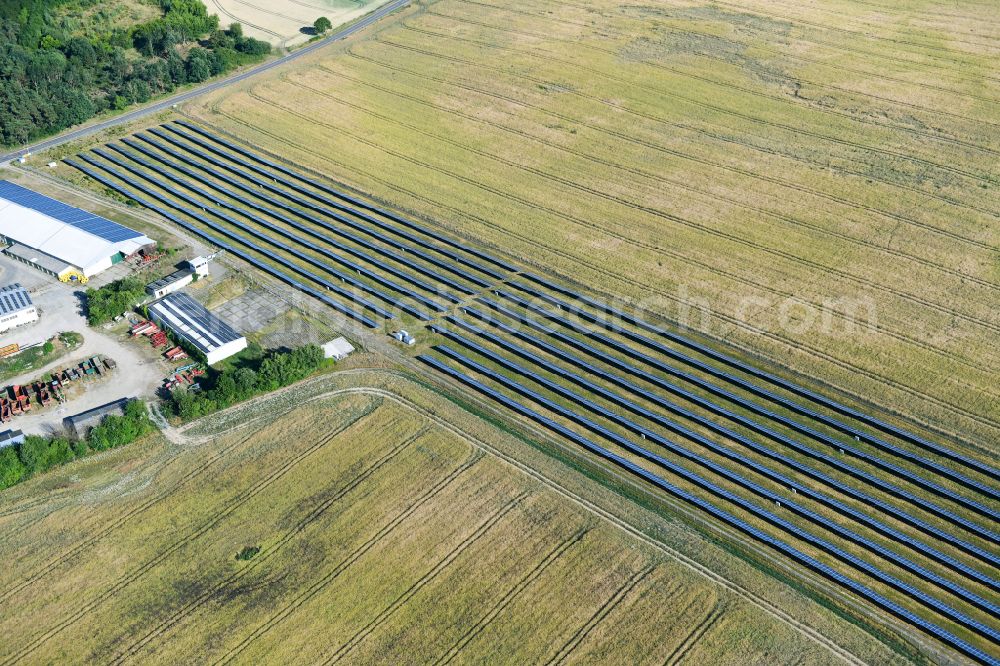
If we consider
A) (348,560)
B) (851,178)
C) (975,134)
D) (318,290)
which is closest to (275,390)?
(318,290)

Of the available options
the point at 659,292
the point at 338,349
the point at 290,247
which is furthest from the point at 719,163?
the point at 338,349

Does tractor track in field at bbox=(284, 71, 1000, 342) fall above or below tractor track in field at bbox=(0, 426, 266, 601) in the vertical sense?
→ above

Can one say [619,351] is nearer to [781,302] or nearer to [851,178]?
[781,302]

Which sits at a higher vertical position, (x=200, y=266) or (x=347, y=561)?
(x=200, y=266)

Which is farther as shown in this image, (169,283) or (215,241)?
(215,241)

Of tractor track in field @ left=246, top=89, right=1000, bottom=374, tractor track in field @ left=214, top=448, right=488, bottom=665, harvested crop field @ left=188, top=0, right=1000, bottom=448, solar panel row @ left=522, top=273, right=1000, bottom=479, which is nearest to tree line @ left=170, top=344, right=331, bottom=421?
tractor track in field @ left=214, top=448, right=488, bottom=665

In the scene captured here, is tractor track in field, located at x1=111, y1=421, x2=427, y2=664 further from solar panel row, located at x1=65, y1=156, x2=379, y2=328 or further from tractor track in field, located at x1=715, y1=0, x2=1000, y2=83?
tractor track in field, located at x1=715, y1=0, x2=1000, y2=83

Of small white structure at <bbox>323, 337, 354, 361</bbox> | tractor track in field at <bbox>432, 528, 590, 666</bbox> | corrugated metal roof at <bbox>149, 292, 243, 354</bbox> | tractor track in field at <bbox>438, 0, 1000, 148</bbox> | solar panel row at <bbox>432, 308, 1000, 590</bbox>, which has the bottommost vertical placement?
corrugated metal roof at <bbox>149, 292, 243, 354</bbox>

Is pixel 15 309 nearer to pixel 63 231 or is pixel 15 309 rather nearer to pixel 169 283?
pixel 169 283
